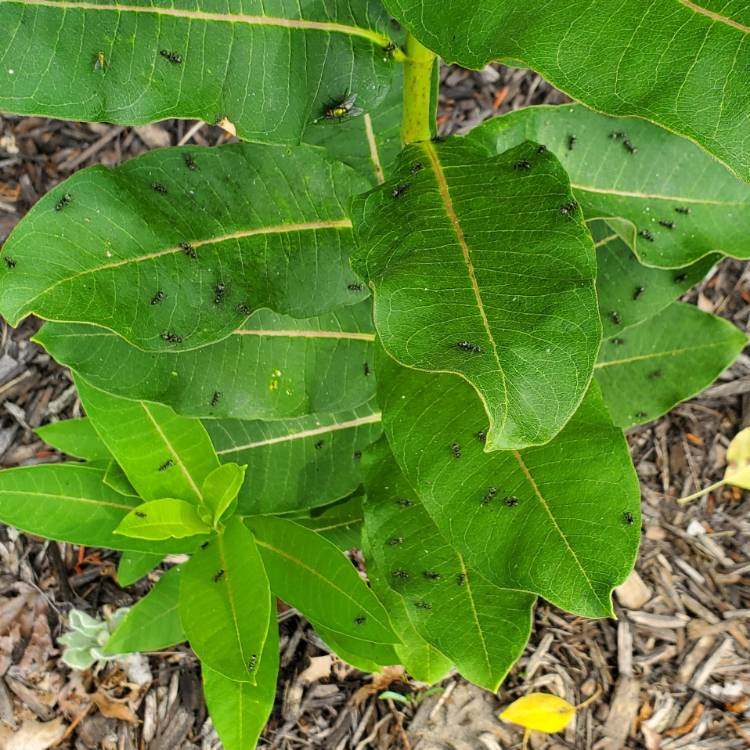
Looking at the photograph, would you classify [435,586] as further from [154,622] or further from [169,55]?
[169,55]

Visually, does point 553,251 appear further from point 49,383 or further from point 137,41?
point 49,383

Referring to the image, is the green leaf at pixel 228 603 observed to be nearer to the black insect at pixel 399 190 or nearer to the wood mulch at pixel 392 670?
the wood mulch at pixel 392 670

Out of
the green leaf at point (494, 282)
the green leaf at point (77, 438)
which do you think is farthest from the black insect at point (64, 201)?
the green leaf at point (77, 438)

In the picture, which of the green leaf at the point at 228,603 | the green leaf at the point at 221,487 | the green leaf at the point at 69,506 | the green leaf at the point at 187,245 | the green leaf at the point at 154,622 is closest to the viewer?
the green leaf at the point at 187,245

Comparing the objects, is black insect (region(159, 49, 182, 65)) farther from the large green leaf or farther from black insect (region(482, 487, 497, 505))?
black insect (region(482, 487, 497, 505))

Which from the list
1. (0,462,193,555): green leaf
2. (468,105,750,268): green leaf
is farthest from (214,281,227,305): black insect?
(468,105,750,268): green leaf

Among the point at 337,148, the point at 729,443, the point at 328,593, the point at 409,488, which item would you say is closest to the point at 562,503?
the point at 409,488
